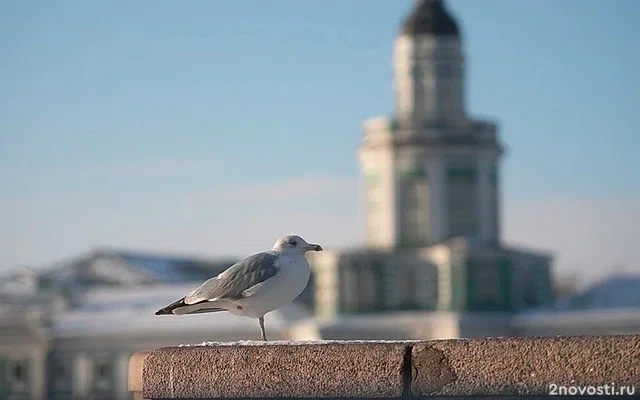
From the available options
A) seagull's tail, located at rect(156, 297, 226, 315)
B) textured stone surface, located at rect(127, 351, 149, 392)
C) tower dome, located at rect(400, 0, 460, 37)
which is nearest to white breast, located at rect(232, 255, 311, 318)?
seagull's tail, located at rect(156, 297, 226, 315)

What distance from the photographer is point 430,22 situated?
60531mm

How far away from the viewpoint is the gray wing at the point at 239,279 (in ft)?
31.3

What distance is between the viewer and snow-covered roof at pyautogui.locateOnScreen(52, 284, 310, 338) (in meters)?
58.8

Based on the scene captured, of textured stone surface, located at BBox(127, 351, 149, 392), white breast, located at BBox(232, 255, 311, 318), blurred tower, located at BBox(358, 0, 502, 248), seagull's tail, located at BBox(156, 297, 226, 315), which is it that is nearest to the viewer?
textured stone surface, located at BBox(127, 351, 149, 392)

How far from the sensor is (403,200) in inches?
2382

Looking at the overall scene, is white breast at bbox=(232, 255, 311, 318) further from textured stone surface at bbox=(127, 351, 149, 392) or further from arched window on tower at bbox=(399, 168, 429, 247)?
arched window on tower at bbox=(399, 168, 429, 247)

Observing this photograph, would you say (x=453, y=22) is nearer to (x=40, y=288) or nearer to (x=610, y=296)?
(x=610, y=296)

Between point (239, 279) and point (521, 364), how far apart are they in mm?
1542

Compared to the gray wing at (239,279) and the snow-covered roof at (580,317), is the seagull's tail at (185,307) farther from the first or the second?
the snow-covered roof at (580,317)

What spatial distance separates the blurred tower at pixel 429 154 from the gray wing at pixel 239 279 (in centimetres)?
4944

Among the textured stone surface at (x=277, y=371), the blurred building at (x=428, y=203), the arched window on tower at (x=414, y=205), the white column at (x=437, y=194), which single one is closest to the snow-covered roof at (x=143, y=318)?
the blurred building at (x=428, y=203)

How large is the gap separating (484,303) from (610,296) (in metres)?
3.59

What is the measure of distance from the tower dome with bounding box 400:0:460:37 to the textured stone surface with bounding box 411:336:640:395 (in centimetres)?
5151

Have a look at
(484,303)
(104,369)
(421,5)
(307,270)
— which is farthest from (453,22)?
(307,270)
